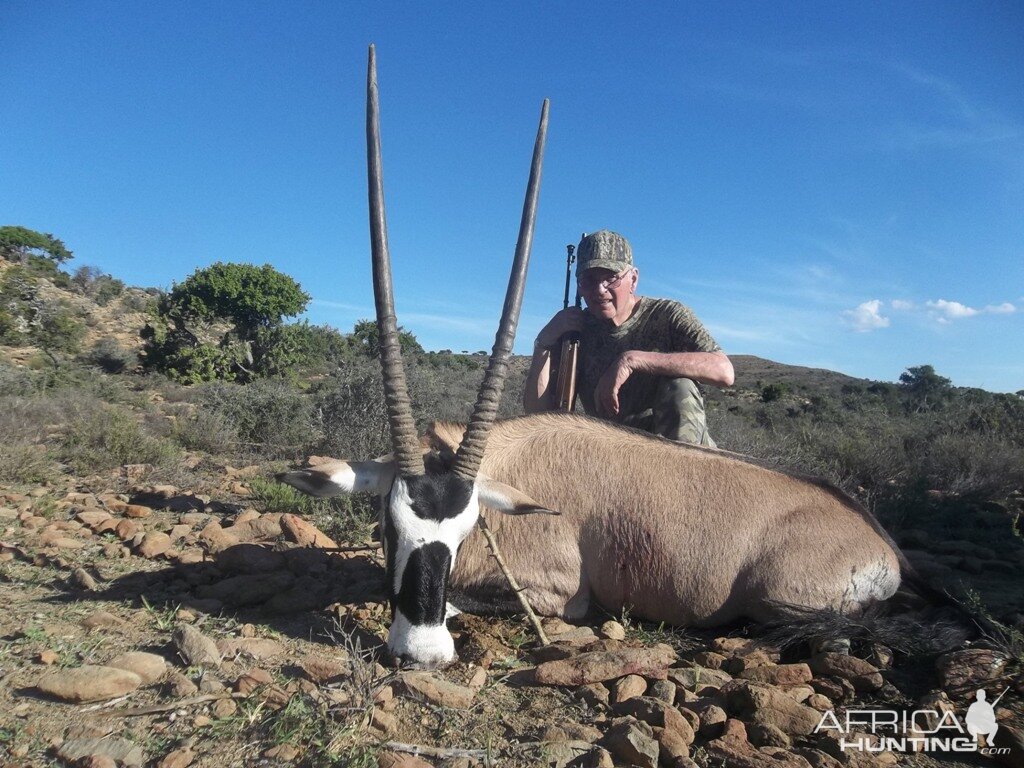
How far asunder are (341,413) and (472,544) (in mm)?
5364

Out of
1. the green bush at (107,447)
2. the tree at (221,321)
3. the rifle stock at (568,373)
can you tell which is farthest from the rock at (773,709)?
the tree at (221,321)

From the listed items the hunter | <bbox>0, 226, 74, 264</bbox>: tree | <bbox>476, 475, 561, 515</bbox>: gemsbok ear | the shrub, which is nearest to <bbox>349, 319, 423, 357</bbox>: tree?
the shrub

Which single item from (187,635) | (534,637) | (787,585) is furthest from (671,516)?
(187,635)

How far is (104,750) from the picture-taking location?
77.4 inches

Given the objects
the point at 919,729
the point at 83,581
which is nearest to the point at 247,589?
the point at 83,581

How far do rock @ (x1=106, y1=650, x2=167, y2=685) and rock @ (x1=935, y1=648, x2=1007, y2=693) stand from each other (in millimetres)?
3128

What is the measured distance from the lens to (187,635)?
8.94 feet

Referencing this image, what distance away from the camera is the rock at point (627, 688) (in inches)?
100

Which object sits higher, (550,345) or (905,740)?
(550,345)

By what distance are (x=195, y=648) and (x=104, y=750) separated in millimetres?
699

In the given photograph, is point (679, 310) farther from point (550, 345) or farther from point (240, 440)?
point (240, 440)

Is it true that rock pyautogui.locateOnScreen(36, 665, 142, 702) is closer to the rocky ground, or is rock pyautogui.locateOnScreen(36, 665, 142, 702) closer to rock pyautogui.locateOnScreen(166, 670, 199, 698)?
the rocky ground

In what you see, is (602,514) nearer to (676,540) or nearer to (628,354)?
(676,540)

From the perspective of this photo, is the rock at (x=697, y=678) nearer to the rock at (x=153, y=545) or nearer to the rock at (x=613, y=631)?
the rock at (x=613, y=631)
